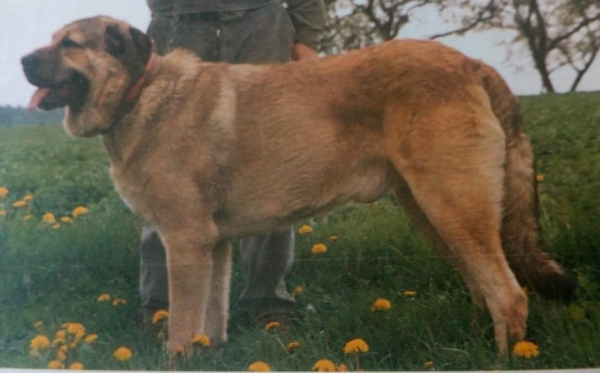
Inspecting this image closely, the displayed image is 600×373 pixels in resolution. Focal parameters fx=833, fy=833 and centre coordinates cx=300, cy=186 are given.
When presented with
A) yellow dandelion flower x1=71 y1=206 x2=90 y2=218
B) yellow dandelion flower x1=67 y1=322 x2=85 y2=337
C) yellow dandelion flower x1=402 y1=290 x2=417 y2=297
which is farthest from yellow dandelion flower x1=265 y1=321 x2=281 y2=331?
yellow dandelion flower x1=71 y1=206 x2=90 y2=218

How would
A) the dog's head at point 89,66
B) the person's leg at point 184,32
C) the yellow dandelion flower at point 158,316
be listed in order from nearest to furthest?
the dog's head at point 89,66, the person's leg at point 184,32, the yellow dandelion flower at point 158,316

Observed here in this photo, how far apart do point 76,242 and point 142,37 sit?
93 centimetres

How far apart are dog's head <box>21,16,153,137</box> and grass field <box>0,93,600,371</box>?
0.17 m

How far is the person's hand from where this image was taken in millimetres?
3516

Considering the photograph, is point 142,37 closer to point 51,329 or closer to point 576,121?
point 51,329

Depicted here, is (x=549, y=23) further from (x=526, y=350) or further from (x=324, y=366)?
(x=324, y=366)

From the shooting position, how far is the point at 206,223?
11.4ft

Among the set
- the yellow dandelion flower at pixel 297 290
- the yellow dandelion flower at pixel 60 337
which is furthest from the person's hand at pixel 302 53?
the yellow dandelion flower at pixel 60 337

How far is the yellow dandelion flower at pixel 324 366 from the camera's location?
3.49 metres

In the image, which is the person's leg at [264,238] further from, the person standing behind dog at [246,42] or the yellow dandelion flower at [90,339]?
the yellow dandelion flower at [90,339]

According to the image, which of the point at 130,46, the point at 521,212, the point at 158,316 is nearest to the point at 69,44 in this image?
the point at 130,46

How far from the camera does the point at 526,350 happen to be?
3438 millimetres

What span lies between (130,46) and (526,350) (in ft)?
6.72

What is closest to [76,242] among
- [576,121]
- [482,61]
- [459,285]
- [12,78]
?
[12,78]
